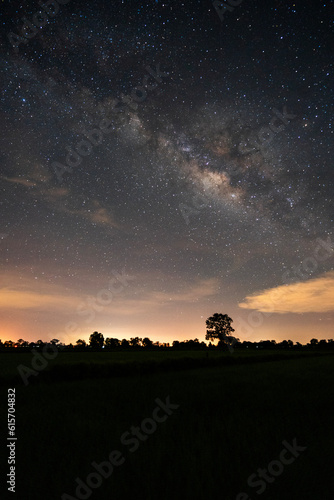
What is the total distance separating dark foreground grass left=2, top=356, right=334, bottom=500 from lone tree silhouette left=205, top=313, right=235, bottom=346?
92.8 m

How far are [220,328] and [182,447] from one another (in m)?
99.3

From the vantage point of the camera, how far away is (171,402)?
10.5 metres

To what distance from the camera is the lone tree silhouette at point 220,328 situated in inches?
3920

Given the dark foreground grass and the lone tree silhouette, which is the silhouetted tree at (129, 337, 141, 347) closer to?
the lone tree silhouette

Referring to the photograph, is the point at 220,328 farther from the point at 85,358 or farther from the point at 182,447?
the point at 182,447

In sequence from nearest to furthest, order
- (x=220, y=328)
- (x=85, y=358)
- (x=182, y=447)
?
(x=182, y=447), (x=85, y=358), (x=220, y=328)

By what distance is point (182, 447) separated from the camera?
581cm

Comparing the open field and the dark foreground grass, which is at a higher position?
the open field

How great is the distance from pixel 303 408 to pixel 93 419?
254 inches

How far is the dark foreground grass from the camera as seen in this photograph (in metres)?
4.35

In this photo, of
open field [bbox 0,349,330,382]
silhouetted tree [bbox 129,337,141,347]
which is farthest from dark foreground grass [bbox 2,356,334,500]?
silhouetted tree [bbox 129,337,141,347]

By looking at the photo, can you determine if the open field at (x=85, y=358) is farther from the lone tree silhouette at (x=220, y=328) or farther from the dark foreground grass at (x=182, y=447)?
the lone tree silhouette at (x=220, y=328)

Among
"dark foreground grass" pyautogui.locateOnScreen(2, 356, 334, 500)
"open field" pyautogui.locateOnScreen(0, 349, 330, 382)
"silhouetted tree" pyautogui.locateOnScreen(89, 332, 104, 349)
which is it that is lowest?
"dark foreground grass" pyautogui.locateOnScreen(2, 356, 334, 500)

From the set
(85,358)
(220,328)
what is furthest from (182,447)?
(220,328)
